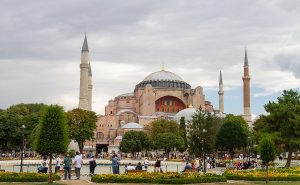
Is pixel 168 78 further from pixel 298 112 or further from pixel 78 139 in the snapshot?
pixel 298 112

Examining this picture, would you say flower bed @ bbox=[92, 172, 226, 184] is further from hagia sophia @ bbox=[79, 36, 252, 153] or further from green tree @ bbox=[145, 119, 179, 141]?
hagia sophia @ bbox=[79, 36, 252, 153]

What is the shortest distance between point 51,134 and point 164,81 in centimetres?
8026

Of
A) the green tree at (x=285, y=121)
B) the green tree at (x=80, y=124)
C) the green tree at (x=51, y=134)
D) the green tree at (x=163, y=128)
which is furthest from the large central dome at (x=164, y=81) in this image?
the green tree at (x=51, y=134)

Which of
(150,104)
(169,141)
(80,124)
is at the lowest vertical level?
(169,141)

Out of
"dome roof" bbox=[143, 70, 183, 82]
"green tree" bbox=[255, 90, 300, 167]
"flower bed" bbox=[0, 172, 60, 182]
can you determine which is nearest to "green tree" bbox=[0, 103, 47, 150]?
"green tree" bbox=[255, 90, 300, 167]

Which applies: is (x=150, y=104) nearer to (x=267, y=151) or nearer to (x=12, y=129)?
(x=12, y=129)

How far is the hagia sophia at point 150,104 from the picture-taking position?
84375 mm

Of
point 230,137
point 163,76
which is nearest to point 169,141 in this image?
point 230,137

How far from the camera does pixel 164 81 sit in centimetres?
9819

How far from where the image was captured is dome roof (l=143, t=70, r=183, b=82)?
99500 millimetres

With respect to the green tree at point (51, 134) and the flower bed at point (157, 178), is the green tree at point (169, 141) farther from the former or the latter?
the green tree at point (51, 134)

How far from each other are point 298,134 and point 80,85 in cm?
4933

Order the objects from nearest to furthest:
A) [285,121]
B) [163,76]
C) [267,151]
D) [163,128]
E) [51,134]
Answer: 1. [51,134]
2. [267,151]
3. [285,121]
4. [163,128]
5. [163,76]

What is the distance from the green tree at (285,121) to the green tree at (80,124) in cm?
2692
